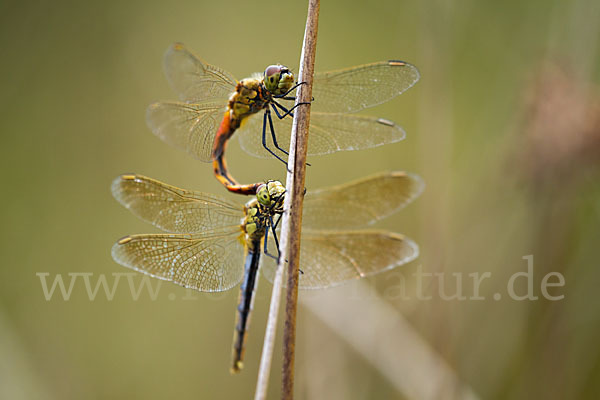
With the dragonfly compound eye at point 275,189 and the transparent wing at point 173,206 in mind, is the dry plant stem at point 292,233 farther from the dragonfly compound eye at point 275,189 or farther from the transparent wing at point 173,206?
the transparent wing at point 173,206

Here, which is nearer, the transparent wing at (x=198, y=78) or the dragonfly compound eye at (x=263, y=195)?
the dragonfly compound eye at (x=263, y=195)

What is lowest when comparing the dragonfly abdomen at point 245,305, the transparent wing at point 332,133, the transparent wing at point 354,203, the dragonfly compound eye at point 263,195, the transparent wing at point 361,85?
the dragonfly abdomen at point 245,305

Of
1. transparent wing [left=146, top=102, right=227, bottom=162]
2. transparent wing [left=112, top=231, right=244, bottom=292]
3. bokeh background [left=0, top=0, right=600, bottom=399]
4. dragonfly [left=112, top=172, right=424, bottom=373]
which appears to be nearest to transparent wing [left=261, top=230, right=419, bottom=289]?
dragonfly [left=112, top=172, right=424, bottom=373]

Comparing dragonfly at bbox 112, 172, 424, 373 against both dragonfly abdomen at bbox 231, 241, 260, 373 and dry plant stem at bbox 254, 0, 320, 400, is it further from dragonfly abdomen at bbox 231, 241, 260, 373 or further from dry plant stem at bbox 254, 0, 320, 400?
dry plant stem at bbox 254, 0, 320, 400

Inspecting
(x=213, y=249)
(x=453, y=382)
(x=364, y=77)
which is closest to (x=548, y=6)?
(x=364, y=77)

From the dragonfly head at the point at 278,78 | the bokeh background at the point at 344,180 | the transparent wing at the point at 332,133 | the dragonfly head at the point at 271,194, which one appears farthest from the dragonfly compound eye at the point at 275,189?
the bokeh background at the point at 344,180

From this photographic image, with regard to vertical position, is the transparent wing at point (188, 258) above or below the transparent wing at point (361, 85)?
below

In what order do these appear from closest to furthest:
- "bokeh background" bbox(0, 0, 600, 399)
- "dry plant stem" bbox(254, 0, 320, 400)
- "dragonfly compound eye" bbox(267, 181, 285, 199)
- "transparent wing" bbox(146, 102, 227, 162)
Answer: "dry plant stem" bbox(254, 0, 320, 400), "dragonfly compound eye" bbox(267, 181, 285, 199), "transparent wing" bbox(146, 102, 227, 162), "bokeh background" bbox(0, 0, 600, 399)

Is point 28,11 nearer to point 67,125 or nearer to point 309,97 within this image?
point 67,125

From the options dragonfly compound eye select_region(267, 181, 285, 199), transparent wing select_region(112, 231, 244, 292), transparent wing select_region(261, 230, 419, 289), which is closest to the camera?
dragonfly compound eye select_region(267, 181, 285, 199)
